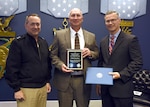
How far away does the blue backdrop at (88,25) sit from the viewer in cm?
376

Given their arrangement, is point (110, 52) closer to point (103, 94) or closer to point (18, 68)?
point (103, 94)

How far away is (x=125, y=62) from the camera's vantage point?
7.98 ft

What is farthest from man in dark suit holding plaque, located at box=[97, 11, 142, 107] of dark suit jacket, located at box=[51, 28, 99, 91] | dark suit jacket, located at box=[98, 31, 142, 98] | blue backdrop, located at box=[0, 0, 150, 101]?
blue backdrop, located at box=[0, 0, 150, 101]

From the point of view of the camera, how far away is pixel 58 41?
2660 mm

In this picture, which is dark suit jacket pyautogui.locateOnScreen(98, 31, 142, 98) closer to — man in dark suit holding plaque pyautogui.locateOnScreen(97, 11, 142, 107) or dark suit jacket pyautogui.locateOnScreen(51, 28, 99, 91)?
man in dark suit holding plaque pyautogui.locateOnScreen(97, 11, 142, 107)

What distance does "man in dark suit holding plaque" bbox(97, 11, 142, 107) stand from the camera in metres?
2.38

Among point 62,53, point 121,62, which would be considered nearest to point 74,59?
point 62,53

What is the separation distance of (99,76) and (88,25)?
5.41 feet

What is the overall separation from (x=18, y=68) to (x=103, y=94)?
3.08ft

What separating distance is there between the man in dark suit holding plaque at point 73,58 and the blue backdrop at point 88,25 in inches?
47.2

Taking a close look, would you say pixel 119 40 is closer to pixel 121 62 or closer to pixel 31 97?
pixel 121 62

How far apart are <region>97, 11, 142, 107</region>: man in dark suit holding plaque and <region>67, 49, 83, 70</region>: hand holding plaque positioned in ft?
1.02

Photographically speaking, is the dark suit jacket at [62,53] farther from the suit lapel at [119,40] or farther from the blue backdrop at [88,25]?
the blue backdrop at [88,25]

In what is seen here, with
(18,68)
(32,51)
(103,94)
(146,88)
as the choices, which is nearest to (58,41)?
(32,51)
